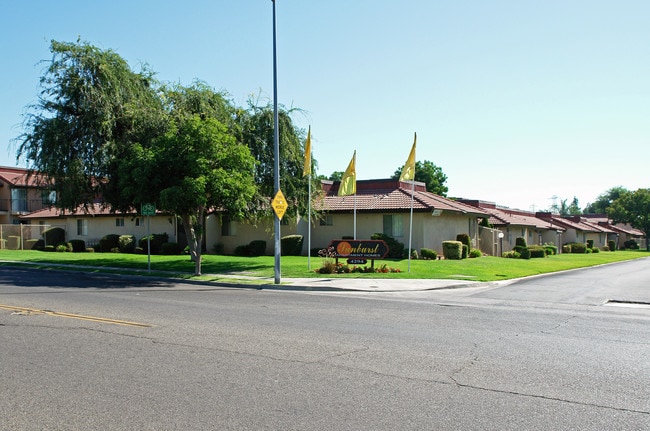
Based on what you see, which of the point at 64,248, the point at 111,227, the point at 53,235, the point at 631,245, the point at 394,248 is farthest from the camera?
the point at 631,245

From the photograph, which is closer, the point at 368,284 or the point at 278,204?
the point at 368,284

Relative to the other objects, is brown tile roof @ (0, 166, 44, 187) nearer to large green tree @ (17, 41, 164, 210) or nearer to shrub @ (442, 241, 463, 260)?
large green tree @ (17, 41, 164, 210)

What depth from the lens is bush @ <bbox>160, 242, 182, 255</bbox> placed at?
3650 centimetres

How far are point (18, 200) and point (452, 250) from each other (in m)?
41.8

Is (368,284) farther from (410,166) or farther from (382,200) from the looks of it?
(382,200)

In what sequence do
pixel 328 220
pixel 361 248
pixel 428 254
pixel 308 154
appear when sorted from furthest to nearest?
pixel 328 220
pixel 428 254
pixel 308 154
pixel 361 248

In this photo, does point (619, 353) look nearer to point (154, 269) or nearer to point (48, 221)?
point (154, 269)

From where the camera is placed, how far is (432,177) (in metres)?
79.8

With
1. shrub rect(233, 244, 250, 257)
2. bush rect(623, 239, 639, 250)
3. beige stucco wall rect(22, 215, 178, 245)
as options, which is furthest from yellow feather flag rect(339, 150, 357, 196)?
bush rect(623, 239, 639, 250)

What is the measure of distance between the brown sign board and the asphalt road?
9.53 m

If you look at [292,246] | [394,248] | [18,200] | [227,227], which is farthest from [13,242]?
[394,248]

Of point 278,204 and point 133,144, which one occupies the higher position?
point 133,144

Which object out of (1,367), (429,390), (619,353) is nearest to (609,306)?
(619,353)

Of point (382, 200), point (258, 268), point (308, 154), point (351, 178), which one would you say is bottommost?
point (258, 268)
